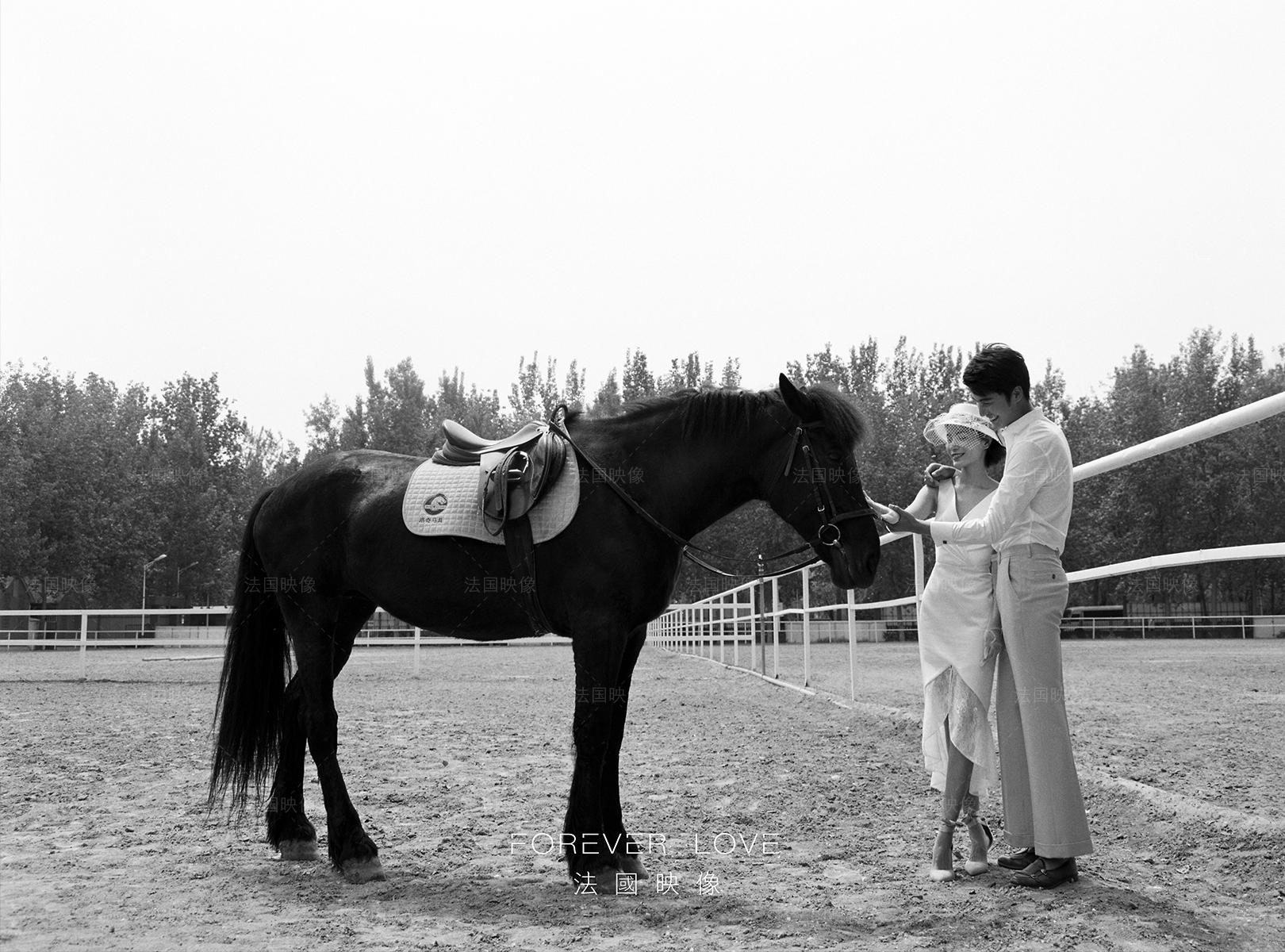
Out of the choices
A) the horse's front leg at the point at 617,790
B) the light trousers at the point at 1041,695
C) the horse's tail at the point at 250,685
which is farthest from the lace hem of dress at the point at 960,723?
the horse's tail at the point at 250,685

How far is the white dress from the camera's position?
3.38 metres

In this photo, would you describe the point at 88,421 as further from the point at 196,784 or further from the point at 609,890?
the point at 609,890

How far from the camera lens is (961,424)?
138 inches

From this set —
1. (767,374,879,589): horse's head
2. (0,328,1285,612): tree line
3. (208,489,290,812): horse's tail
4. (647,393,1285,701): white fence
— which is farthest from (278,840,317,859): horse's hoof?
(0,328,1285,612): tree line

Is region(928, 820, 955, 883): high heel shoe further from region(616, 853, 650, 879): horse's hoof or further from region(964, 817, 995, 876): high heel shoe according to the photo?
region(616, 853, 650, 879): horse's hoof

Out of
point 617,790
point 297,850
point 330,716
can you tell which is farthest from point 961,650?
point 297,850

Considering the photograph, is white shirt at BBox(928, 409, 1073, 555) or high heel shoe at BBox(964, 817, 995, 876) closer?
white shirt at BBox(928, 409, 1073, 555)

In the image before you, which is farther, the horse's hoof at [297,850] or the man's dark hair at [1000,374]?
the horse's hoof at [297,850]

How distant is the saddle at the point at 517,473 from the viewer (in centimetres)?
358

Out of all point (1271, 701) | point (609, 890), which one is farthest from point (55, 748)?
point (1271, 701)

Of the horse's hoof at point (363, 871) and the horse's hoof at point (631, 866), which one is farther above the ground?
the horse's hoof at point (631, 866)

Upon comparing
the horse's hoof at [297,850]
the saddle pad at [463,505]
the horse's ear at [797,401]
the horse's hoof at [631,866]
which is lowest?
the horse's hoof at [297,850]

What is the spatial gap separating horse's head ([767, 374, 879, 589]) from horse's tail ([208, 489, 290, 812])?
7.56ft

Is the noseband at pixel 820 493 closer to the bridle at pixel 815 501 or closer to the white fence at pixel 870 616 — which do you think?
the bridle at pixel 815 501
